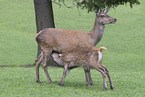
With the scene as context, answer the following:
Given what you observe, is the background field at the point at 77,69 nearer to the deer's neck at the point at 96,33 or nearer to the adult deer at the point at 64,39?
the adult deer at the point at 64,39

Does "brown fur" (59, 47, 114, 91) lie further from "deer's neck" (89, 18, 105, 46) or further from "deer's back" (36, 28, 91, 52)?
"deer's neck" (89, 18, 105, 46)

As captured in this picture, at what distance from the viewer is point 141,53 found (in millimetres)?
17328

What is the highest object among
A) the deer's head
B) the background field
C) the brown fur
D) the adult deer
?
the deer's head

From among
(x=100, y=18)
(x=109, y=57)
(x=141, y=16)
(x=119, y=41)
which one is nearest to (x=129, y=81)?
(x=100, y=18)

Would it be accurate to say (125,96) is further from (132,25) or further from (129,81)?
(132,25)

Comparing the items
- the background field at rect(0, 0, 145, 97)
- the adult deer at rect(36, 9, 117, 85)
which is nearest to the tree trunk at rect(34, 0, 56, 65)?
the background field at rect(0, 0, 145, 97)

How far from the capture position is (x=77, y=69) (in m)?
14.1

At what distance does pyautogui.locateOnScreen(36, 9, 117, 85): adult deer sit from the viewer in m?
9.00

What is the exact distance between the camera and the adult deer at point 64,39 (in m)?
9.00

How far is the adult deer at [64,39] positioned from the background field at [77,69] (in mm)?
821

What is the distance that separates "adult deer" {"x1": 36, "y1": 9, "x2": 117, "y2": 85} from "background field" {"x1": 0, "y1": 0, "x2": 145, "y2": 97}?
0.82m

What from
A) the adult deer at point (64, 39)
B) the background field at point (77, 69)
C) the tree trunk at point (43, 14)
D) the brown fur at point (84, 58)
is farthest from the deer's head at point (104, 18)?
the tree trunk at point (43, 14)

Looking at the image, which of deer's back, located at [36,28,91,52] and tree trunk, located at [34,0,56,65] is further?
tree trunk, located at [34,0,56,65]

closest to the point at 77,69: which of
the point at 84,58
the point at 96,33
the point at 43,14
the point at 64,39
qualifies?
the point at 43,14
